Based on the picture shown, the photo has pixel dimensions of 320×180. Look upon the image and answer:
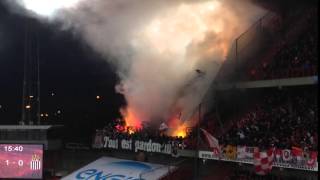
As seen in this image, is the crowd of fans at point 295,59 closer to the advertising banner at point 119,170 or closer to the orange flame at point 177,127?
the orange flame at point 177,127

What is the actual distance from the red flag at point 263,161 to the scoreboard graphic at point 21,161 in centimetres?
1364

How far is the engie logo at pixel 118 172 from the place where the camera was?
94.1ft

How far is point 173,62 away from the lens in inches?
1278

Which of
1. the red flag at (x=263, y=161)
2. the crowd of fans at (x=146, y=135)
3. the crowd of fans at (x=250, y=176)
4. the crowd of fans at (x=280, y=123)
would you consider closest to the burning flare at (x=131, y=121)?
the crowd of fans at (x=146, y=135)

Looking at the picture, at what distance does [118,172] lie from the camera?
29.4 m

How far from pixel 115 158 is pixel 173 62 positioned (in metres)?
6.21

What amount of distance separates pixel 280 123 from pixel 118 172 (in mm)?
8871

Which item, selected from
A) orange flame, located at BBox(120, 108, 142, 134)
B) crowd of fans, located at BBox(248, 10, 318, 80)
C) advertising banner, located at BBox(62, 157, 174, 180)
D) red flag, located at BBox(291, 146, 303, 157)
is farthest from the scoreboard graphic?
red flag, located at BBox(291, 146, 303, 157)

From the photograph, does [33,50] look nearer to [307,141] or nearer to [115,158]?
[115,158]

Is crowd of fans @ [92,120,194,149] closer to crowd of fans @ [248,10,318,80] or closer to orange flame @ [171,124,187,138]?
orange flame @ [171,124,187,138]

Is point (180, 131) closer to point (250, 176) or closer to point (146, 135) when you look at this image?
point (146, 135)

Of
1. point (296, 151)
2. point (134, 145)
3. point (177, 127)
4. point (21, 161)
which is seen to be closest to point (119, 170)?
point (134, 145)

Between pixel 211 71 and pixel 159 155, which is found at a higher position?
pixel 211 71

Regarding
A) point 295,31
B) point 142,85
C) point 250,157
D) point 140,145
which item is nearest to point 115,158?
point 140,145
